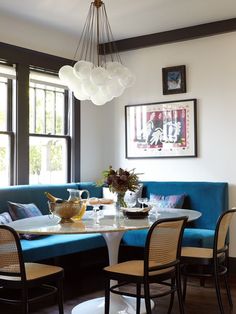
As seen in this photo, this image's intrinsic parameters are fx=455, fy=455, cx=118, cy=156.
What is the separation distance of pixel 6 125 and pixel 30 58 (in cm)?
81

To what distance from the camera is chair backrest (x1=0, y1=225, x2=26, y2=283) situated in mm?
2805

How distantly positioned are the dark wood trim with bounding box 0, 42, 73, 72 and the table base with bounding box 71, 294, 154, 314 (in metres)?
2.68

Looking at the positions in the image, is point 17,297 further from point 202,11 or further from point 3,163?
point 202,11

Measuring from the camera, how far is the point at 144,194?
18.1 ft

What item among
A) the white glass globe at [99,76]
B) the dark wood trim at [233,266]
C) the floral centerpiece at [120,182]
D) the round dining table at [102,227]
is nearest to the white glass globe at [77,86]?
the white glass globe at [99,76]

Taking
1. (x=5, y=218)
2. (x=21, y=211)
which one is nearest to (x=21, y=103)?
(x=21, y=211)

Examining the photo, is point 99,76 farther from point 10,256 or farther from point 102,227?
point 10,256

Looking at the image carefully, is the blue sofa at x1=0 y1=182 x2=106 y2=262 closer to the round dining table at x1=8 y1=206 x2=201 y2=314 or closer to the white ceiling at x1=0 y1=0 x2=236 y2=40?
the round dining table at x1=8 y1=206 x2=201 y2=314

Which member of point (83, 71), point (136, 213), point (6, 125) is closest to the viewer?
point (136, 213)

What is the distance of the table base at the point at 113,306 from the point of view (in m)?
3.53

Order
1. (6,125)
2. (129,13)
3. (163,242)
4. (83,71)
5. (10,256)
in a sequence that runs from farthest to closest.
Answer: (6,125) < (129,13) < (83,71) < (163,242) < (10,256)

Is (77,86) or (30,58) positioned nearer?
(77,86)

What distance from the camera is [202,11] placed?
477 cm

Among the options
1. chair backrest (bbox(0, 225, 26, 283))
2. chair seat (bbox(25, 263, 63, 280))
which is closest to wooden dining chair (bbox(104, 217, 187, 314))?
chair seat (bbox(25, 263, 63, 280))
